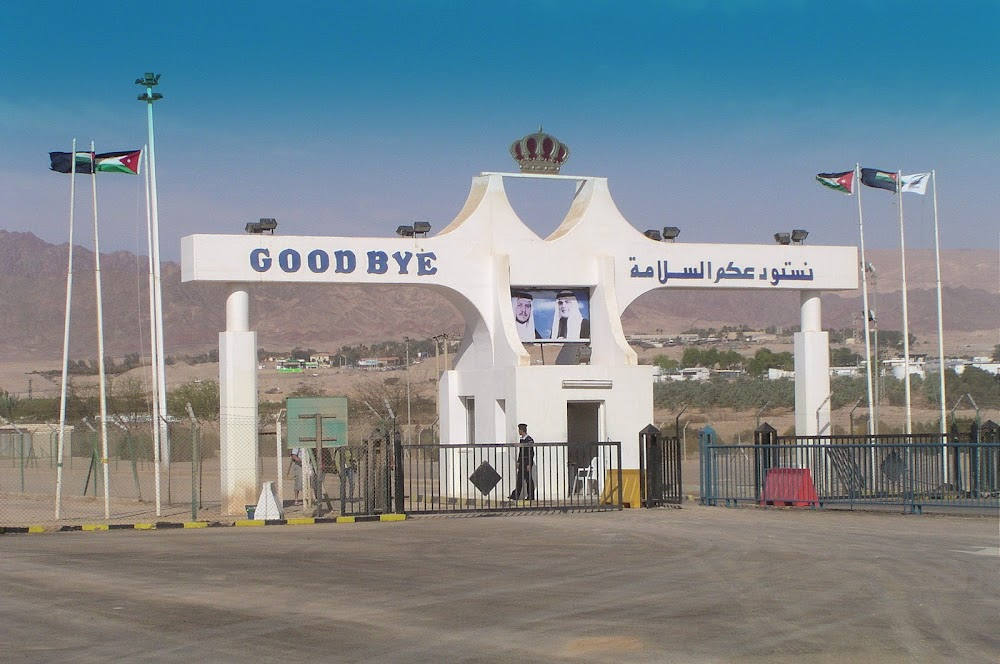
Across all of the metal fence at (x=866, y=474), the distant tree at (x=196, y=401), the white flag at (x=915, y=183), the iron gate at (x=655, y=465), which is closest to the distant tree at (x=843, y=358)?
the distant tree at (x=196, y=401)

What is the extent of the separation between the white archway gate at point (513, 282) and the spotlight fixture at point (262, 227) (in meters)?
0.22

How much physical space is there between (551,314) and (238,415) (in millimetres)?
7922

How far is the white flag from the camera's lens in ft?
114

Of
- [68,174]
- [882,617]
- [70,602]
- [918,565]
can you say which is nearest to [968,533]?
[918,565]

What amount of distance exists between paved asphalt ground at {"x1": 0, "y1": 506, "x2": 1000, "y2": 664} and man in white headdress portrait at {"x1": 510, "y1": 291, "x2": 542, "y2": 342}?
916cm

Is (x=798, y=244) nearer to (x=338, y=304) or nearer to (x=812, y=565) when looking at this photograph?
(x=812, y=565)

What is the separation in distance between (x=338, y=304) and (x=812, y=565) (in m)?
144

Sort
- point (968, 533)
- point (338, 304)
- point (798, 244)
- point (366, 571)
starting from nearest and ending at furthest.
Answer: point (366, 571) → point (968, 533) → point (798, 244) → point (338, 304)

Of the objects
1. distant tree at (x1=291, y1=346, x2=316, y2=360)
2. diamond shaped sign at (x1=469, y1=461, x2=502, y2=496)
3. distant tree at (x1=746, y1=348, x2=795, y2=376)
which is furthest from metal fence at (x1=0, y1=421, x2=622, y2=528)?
distant tree at (x1=291, y1=346, x2=316, y2=360)

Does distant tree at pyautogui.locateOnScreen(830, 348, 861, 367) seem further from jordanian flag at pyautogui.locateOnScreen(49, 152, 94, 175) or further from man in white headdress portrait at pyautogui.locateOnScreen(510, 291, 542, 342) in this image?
jordanian flag at pyautogui.locateOnScreen(49, 152, 94, 175)

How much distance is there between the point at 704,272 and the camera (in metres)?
31.8

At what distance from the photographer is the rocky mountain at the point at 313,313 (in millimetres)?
146125

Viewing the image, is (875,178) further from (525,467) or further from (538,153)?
(525,467)

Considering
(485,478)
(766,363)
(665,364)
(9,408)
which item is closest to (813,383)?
(485,478)
